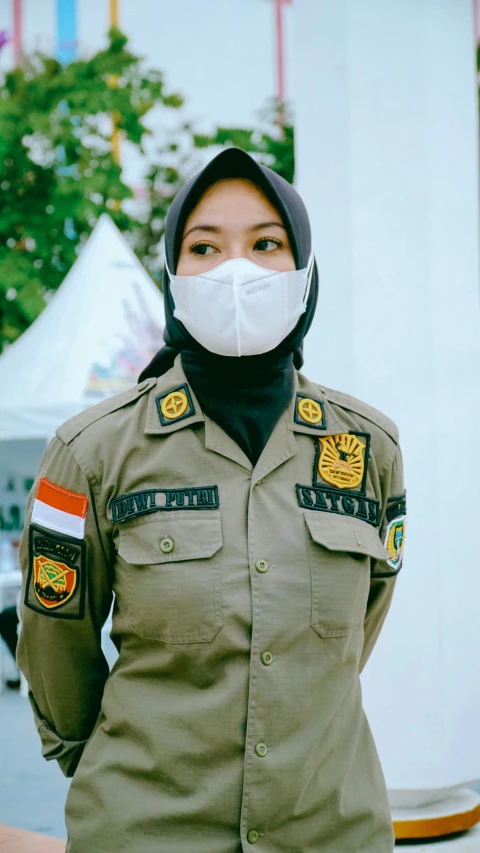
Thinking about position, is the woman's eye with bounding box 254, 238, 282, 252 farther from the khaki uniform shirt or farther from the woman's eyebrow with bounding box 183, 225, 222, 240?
the khaki uniform shirt

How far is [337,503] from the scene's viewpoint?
1.85m

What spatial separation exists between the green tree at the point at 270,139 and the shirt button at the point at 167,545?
31.4 ft

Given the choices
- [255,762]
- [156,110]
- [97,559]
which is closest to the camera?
[255,762]

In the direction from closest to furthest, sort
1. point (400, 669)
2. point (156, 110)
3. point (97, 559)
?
point (97, 559) → point (400, 669) → point (156, 110)

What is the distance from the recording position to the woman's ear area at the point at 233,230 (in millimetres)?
1892

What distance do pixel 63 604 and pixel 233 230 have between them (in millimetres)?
736

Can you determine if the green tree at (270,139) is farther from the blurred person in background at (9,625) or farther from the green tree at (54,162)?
the blurred person in background at (9,625)

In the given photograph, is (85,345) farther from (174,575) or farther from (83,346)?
(174,575)

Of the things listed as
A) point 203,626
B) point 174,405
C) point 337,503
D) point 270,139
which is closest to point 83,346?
point 270,139

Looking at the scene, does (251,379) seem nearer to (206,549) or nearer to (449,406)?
(206,549)

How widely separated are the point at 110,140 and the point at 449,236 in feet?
26.9

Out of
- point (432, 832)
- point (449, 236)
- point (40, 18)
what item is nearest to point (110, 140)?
point (40, 18)

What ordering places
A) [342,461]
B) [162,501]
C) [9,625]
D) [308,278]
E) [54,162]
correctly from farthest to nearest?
1. [54,162]
2. [9,625]
3. [308,278]
4. [342,461]
5. [162,501]

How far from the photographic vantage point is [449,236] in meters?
3.99
